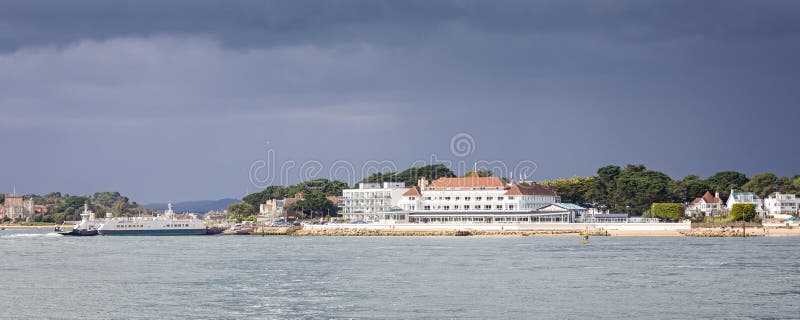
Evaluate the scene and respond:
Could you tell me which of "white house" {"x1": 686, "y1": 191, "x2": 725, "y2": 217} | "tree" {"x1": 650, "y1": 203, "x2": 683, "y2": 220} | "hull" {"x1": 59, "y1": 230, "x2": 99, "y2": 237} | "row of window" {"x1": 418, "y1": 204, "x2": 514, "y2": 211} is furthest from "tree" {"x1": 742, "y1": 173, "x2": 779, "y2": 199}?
"hull" {"x1": 59, "y1": 230, "x2": 99, "y2": 237}

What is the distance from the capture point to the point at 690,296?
46781mm

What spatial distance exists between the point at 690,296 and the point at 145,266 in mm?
37603

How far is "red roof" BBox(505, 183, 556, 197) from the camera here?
13262 centimetres

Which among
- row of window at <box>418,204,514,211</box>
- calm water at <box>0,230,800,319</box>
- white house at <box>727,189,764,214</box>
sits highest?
white house at <box>727,189,764,214</box>

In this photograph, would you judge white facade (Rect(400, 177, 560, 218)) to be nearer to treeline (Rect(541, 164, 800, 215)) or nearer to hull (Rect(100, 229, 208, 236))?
treeline (Rect(541, 164, 800, 215))

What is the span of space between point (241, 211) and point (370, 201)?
48562mm

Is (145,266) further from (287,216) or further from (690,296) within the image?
(287,216)

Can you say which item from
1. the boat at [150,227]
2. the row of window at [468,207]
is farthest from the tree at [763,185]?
the boat at [150,227]

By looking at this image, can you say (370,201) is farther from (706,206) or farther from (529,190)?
(706,206)

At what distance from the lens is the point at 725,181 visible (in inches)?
6097

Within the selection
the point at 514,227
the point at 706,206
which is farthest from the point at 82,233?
the point at 706,206

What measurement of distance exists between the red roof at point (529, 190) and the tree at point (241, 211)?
7169 centimetres

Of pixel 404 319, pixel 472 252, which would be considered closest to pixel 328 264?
pixel 472 252

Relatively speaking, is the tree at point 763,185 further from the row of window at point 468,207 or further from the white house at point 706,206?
the row of window at point 468,207
